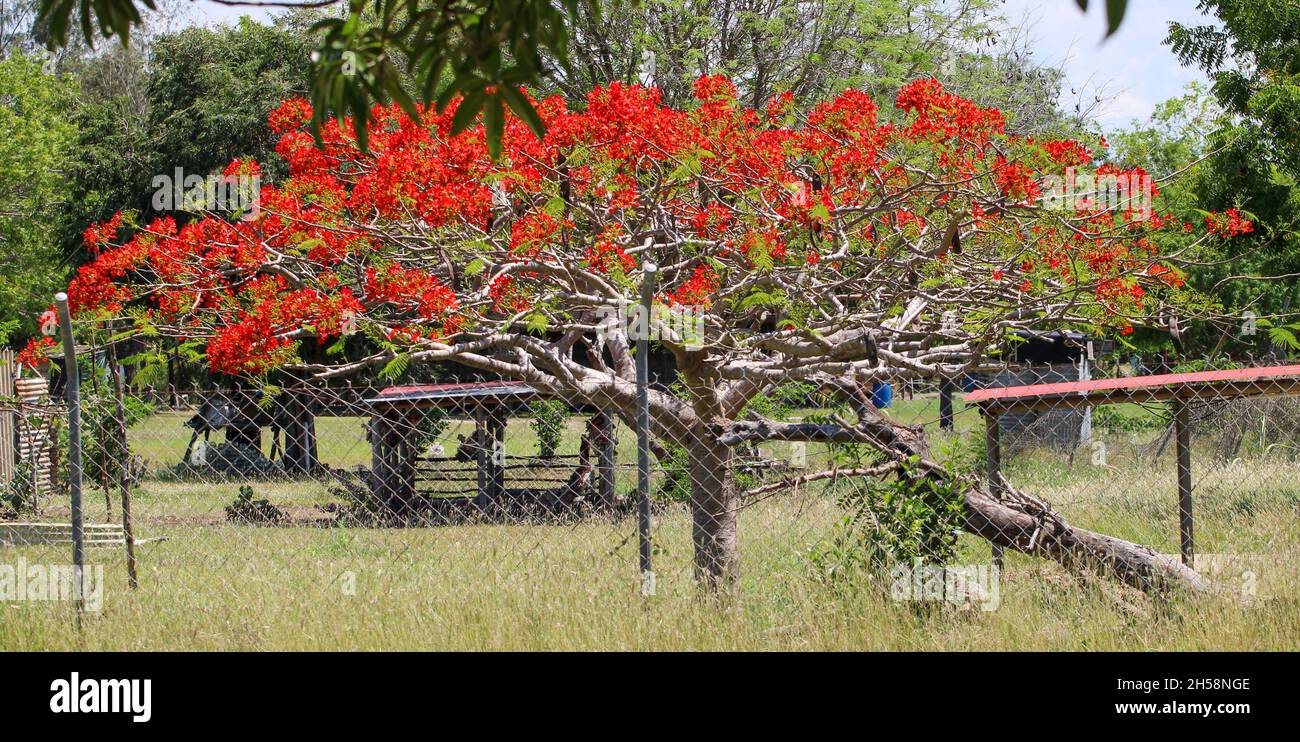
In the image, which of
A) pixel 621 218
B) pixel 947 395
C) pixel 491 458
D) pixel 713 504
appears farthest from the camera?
pixel 491 458

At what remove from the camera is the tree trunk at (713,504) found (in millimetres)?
5414

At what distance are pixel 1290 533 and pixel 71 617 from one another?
6.37 meters

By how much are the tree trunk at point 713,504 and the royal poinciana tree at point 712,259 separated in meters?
0.02

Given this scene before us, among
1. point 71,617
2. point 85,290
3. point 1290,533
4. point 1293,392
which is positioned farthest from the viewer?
point 85,290

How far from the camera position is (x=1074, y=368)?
19328 mm

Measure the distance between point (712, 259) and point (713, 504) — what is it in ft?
5.17

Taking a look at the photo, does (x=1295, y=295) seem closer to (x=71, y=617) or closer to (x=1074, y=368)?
(x=1074, y=368)

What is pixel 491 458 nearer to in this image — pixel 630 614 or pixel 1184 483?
pixel 630 614

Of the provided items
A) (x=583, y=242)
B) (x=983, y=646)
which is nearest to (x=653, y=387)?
(x=583, y=242)

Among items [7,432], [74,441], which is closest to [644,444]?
[74,441]

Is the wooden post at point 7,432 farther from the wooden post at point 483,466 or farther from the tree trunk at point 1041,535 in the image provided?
the tree trunk at point 1041,535

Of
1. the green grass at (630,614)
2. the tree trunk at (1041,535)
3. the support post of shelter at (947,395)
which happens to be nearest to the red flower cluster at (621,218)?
the support post of shelter at (947,395)

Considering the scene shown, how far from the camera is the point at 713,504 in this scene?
18.6 ft

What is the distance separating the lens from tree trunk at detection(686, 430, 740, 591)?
5.41 m
